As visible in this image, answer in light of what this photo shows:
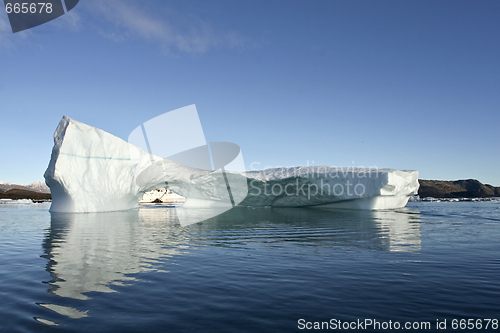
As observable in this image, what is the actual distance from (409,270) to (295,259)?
220cm

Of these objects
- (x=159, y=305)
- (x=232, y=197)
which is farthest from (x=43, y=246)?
(x=232, y=197)

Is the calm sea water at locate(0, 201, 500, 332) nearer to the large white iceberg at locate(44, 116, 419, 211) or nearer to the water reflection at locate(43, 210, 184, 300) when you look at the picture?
the water reflection at locate(43, 210, 184, 300)

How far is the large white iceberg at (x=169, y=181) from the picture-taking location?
2305cm

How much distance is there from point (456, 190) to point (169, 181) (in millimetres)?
114223

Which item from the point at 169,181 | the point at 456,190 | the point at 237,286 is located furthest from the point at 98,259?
the point at 456,190

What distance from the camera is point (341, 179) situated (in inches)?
1014

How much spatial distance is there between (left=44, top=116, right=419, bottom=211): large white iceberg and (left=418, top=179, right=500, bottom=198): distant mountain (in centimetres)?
8044

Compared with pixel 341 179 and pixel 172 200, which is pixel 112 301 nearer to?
pixel 341 179

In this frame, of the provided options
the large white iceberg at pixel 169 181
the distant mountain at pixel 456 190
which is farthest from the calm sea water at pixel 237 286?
the distant mountain at pixel 456 190

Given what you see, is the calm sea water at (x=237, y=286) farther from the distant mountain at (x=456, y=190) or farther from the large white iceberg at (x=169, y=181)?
the distant mountain at (x=456, y=190)

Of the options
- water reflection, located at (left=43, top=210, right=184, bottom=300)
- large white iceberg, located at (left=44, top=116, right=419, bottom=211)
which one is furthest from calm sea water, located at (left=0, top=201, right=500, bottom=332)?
large white iceberg, located at (left=44, top=116, right=419, bottom=211)

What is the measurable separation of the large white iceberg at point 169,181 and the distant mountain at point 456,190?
264 ft

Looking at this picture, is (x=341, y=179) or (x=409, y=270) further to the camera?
(x=341, y=179)

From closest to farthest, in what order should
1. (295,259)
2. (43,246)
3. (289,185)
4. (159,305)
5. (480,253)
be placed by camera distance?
(159,305) → (295,259) → (480,253) → (43,246) → (289,185)
